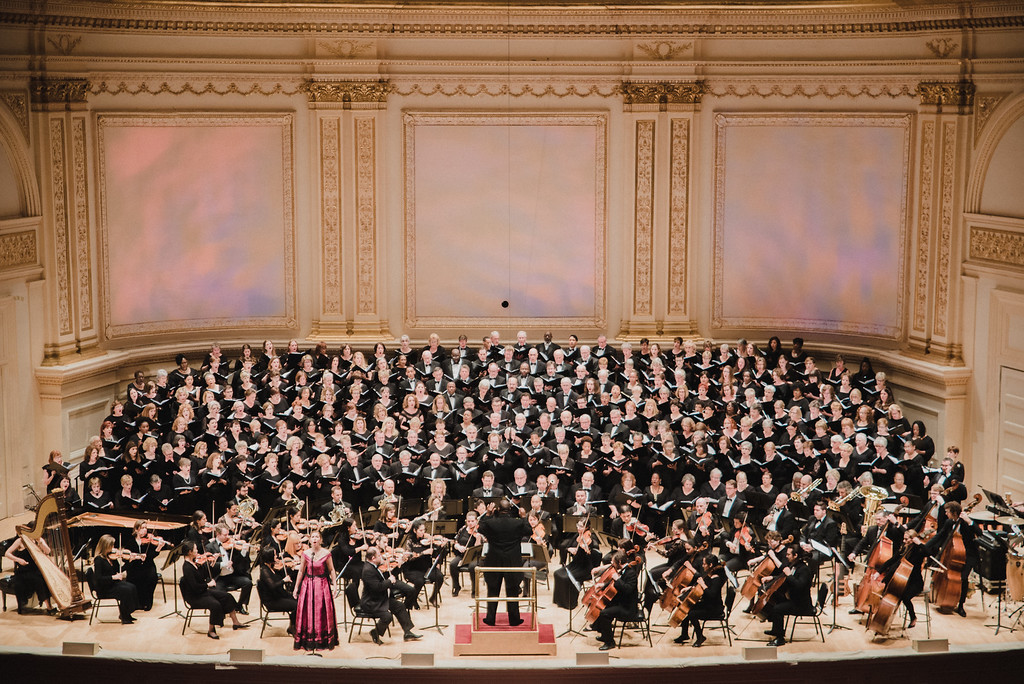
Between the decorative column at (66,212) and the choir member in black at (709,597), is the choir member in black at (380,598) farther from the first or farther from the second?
the decorative column at (66,212)

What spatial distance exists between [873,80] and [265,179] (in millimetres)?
7624

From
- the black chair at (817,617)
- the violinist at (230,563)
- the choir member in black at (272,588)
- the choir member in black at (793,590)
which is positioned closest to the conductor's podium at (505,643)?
the choir member in black at (272,588)

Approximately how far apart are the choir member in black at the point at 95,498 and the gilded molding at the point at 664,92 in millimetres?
8062

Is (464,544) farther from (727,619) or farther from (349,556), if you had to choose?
(727,619)

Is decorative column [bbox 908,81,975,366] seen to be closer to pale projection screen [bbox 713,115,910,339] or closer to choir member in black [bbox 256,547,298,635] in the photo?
pale projection screen [bbox 713,115,910,339]

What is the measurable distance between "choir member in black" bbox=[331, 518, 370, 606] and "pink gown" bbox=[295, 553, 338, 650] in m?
0.48

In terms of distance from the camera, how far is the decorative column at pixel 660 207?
53.0 feet

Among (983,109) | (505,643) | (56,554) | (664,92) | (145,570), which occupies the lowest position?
(505,643)

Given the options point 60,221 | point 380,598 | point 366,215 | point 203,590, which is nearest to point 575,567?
point 380,598

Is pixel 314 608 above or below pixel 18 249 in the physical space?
below

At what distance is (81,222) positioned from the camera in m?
15.1

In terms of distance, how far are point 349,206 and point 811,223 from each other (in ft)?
19.4

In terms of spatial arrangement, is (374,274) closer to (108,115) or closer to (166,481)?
(108,115)

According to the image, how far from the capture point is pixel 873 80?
15695mm
